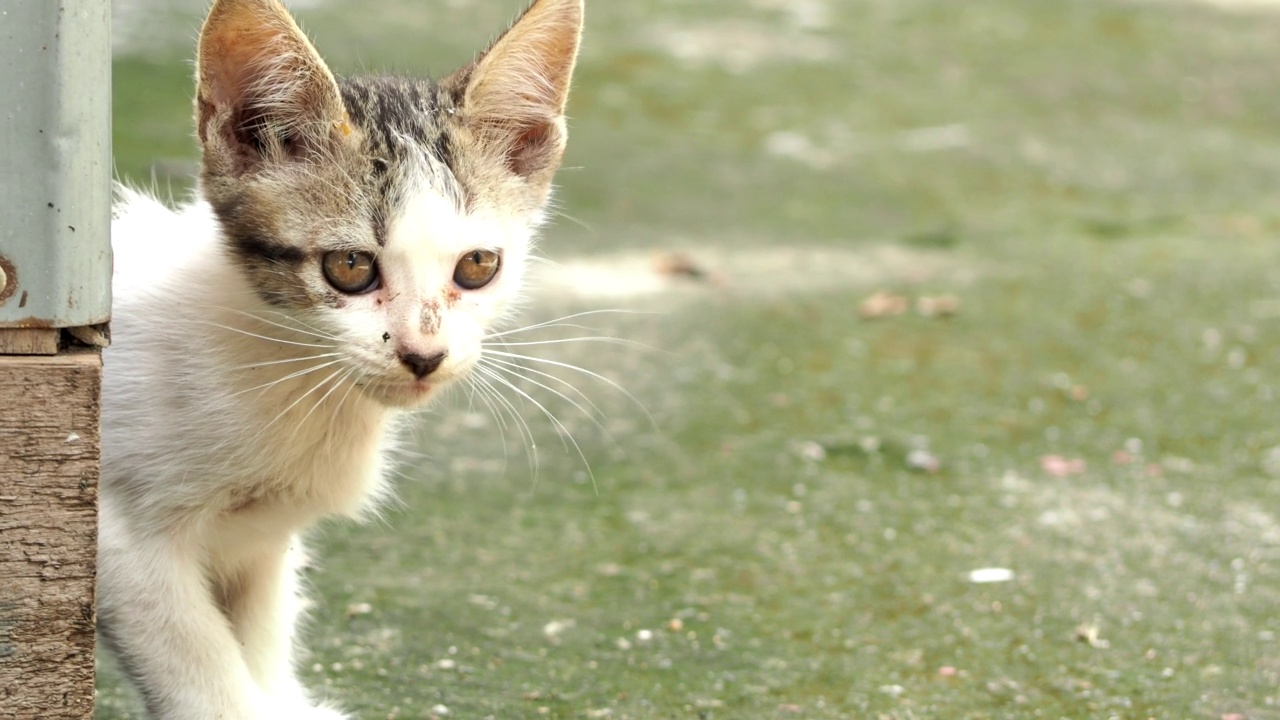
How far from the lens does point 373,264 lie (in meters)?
2.42

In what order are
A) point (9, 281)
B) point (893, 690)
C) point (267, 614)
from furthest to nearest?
point (893, 690), point (267, 614), point (9, 281)

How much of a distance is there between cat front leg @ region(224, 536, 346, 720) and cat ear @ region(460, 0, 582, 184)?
0.90 m

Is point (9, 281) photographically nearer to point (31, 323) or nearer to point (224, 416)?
point (31, 323)

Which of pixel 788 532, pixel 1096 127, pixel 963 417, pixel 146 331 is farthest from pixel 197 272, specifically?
pixel 1096 127

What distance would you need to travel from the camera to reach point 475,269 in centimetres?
252

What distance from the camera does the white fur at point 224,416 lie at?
7.88 feet

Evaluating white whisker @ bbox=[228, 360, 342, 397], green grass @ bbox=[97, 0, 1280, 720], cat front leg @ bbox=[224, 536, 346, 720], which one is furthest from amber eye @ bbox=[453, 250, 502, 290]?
green grass @ bbox=[97, 0, 1280, 720]

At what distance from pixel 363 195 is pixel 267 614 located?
974 mm

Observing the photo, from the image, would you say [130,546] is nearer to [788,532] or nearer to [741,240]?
[788,532]

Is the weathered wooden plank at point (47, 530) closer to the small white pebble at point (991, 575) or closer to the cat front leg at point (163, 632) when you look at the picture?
the cat front leg at point (163, 632)

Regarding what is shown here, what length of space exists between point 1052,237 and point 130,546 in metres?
4.74

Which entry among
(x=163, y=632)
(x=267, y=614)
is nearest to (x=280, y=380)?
(x=163, y=632)

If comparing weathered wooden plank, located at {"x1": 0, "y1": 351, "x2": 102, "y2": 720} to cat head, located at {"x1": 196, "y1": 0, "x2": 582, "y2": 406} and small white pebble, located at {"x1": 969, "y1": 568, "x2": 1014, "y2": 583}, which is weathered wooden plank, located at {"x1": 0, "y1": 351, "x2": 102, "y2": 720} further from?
small white pebble, located at {"x1": 969, "y1": 568, "x2": 1014, "y2": 583}

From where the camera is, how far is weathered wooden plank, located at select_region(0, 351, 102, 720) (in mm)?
2080
